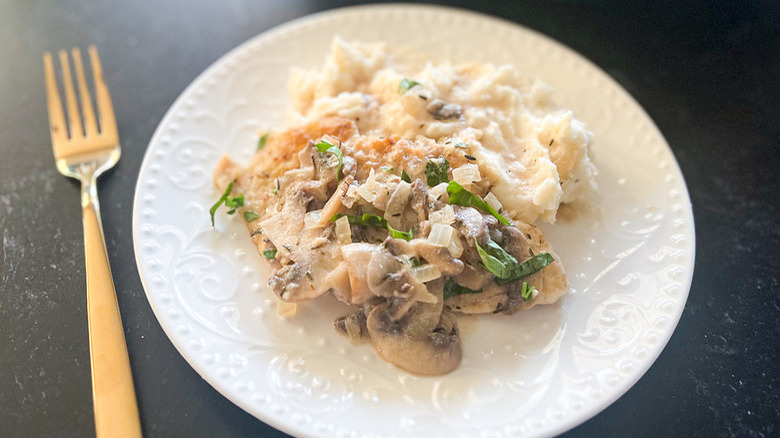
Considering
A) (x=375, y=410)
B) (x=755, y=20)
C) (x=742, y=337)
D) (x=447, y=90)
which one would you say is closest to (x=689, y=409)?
(x=742, y=337)

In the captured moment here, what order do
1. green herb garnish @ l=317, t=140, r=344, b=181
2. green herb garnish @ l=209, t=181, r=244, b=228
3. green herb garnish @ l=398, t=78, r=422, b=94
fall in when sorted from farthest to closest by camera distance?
green herb garnish @ l=398, t=78, r=422, b=94
green herb garnish @ l=209, t=181, r=244, b=228
green herb garnish @ l=317, t=140, r=344, b=181

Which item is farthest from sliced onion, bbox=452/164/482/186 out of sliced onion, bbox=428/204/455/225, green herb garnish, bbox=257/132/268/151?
green herb garnish, bbox=257/132/268/151

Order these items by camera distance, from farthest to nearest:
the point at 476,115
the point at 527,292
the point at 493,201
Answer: the point at 476,115, the point at 493,201, the point at 527,292

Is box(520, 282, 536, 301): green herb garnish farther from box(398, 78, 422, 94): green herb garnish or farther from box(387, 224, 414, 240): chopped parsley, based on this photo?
box(398, 78, 422, 94): green herb garnish

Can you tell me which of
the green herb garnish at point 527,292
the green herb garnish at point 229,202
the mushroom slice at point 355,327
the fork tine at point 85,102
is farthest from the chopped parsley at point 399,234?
the fork tine at point 85,102

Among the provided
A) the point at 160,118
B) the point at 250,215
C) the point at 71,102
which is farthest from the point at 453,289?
the point at 71,102

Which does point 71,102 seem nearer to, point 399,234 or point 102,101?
point 102,101
